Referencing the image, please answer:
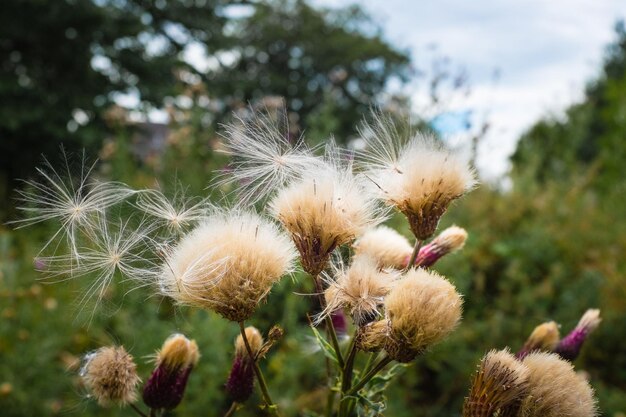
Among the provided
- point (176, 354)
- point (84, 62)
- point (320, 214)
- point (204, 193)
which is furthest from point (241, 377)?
point (84, 62)

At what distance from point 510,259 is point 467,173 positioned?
12.3 feet

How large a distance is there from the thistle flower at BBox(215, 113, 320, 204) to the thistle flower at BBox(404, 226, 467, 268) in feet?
0.76

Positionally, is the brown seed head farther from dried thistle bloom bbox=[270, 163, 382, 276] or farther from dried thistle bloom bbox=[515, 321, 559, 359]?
dried thistle bloom bbox=[515, 321, 559, 359]

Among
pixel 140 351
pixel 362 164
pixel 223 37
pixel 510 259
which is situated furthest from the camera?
pixel 223 37

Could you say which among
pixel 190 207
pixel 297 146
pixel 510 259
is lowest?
pixel 190 207

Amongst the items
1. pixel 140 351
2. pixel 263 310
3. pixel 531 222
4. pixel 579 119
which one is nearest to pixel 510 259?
pixel 531 222

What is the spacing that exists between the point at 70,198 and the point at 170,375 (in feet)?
1.05

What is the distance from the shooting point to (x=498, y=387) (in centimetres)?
69

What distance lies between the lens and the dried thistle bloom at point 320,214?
30.3 inches

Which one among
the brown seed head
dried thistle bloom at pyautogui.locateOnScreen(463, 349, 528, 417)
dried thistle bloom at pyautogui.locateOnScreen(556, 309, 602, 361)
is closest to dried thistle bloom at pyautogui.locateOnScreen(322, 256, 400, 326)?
dried thistle bloom at pyautogui.locateOnScreen(463, 349, 528, 417)

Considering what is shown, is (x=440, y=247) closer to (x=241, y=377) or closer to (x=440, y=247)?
(x=440, y=247)

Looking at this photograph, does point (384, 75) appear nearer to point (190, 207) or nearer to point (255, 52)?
point (255, 52)

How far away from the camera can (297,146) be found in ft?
2.95

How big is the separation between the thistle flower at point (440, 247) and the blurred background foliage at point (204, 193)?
0.70ft
